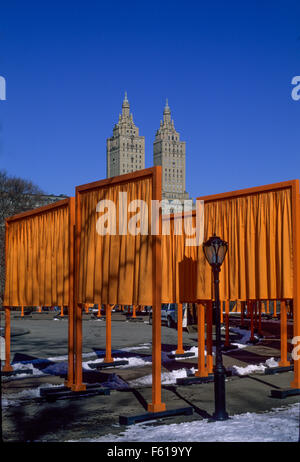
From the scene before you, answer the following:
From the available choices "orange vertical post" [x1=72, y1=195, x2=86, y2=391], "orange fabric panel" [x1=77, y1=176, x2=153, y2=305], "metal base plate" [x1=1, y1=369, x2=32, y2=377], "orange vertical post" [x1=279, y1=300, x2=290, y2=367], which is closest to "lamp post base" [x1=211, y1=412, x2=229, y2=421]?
"orange fabric panel" [x1=77, y1=176, x2=153, y2=305]

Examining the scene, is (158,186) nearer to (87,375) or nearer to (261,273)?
(261,273)

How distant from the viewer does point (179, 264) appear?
14266mm

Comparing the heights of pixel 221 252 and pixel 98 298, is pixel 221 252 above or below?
above

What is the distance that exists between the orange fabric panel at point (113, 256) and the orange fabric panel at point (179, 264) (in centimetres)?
333

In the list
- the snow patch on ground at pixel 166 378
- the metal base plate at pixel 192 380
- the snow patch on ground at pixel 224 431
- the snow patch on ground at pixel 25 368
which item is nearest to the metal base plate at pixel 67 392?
the snow patch on ground at pixel 166 378

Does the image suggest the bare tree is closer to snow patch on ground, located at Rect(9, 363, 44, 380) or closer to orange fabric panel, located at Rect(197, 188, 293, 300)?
snow patch on ground, located at Rect(9, 363, 44, 380)

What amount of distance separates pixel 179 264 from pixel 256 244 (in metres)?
3.02

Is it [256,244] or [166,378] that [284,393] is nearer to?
[256,244]

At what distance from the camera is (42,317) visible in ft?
155

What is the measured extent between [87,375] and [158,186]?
22.8 feet

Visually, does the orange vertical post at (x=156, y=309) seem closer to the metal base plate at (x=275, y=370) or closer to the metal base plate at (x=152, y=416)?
the metal base plate at (x=152, y=416)

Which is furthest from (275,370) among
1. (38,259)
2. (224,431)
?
(224,431)

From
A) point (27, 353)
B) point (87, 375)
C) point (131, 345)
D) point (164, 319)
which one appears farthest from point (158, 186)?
point (164, 319)

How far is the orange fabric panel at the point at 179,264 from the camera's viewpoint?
45.6ft
